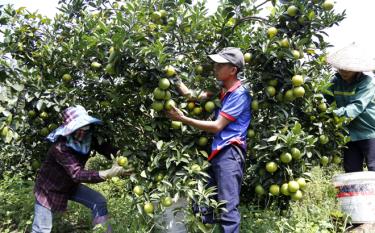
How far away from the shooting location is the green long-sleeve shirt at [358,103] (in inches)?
124

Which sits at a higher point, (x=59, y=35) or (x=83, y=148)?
(x=59, y=35)

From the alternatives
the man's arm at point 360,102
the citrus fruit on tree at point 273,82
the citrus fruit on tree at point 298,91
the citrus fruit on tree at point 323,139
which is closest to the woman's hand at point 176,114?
the citrus fruit on tree at point 273,82

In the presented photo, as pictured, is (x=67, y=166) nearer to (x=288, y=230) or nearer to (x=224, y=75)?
→ (x=224, y=75)

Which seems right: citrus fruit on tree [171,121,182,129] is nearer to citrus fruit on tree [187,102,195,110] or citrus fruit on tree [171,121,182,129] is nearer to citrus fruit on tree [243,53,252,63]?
citrus fruit on tree [187,102,195,110]

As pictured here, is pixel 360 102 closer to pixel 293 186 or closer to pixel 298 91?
pixel 298 91

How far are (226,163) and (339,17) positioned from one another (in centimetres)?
141

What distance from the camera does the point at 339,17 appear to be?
9.58 feet

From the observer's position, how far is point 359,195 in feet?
10.2

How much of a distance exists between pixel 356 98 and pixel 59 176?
8.09 ft

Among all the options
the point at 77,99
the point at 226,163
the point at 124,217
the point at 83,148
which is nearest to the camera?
the point at 226,163

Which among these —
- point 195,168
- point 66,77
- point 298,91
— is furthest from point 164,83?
point 66,77

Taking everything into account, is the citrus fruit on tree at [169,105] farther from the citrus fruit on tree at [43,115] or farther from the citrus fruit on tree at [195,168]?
the citrus fruit on tree at [43,115]

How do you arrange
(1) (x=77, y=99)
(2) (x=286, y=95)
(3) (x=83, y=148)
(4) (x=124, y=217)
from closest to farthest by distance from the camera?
(2) (x=286, y=95) → (3) (x=83, y=148) → (1) (x=77, y=99) → (4) (x=124, y=217)

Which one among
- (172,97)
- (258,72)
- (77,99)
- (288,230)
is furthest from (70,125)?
(288,230)
